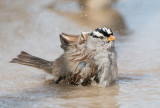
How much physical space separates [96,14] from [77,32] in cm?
102

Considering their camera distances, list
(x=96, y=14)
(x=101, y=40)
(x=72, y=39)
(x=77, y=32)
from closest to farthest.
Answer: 1. (x=101, y=40)
2. (x=72, y=39)
3. (x=77, y=32)
4. (x=96, y=14)

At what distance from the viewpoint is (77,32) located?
686 centimetres

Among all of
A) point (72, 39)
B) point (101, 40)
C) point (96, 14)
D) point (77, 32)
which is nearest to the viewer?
point (101, 40)

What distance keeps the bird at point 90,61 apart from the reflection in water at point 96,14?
2503 mm

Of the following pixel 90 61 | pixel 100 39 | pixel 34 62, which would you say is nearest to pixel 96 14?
pixel 34 62

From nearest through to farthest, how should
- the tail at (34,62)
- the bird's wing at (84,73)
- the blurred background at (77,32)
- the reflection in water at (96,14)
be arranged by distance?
the blurred background at (77,32)
the bird's wing at (84,73)
the tail at (34,62)
the reflection in water at (96,14)

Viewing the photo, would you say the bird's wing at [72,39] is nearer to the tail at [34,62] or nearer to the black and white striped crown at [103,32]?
the black and white striped crown at [103,32]

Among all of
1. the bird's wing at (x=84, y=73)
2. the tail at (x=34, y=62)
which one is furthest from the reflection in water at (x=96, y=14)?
the bird's wing at (x=84, y=73)

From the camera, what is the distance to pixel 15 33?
6.93 metres

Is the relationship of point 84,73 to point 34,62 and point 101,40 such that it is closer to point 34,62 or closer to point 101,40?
point 101,40

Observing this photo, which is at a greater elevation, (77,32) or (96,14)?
(96,14)

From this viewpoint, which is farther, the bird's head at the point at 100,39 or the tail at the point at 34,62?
the tail at the point at 34,62

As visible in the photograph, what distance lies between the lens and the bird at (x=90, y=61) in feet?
14.3

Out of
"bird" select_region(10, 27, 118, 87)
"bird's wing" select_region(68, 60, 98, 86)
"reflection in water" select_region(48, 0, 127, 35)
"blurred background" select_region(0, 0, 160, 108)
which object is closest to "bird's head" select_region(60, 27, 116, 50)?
"bird" select_region(10, 27, 118, 87)
